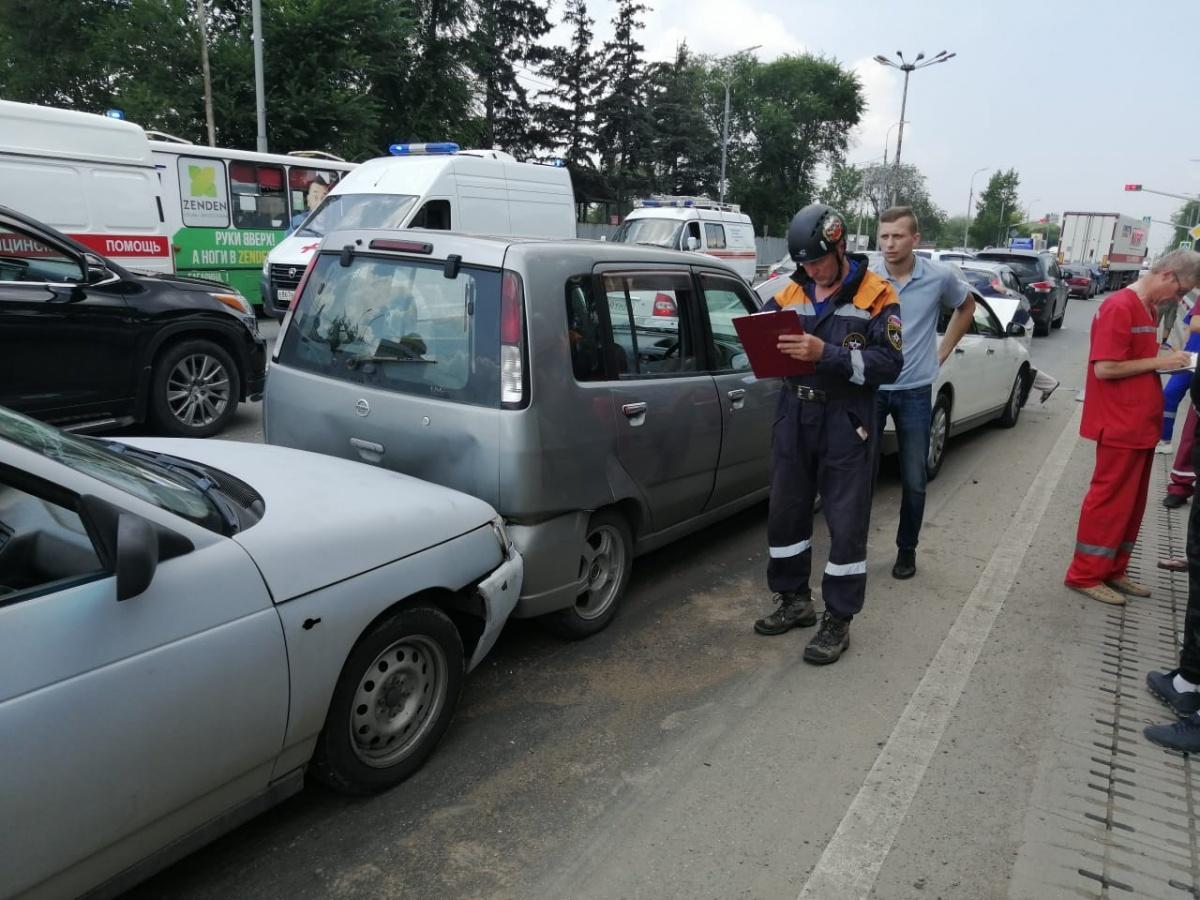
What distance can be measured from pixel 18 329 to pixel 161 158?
29.0 feet

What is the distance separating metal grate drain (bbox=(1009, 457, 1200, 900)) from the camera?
2662 mm

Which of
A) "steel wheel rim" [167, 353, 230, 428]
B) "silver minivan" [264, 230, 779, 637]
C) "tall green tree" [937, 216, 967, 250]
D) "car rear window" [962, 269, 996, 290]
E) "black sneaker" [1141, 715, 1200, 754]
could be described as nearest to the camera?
"black sneaker" [1141, 715, 1200, 754]

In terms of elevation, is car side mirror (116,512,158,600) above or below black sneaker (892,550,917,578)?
above

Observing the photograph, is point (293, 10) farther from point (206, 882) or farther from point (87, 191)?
point (206, 882)

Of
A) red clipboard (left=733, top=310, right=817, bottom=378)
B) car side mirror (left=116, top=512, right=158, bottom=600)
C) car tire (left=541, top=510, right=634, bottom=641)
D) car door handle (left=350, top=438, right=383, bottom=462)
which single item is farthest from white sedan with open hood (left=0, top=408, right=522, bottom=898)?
red clipboard (left=733, top=310, right=817, bottom=378)

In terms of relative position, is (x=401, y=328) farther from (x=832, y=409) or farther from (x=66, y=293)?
(x=66, y=293)

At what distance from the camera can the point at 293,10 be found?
2366 cm

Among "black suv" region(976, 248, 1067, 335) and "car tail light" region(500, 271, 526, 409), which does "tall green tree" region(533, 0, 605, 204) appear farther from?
"car tail light" region(500, 271, 526, 409)

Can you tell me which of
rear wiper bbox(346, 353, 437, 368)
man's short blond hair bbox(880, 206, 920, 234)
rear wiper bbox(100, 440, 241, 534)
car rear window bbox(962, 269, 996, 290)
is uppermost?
man's short blond hair bbox(880, 206, 920, 234)

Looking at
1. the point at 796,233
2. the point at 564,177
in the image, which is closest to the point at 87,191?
the point at 564,177

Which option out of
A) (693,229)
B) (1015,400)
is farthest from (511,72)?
(1015,400)

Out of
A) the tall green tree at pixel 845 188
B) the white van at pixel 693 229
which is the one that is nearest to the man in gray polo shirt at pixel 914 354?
the white van at pixel 693 229

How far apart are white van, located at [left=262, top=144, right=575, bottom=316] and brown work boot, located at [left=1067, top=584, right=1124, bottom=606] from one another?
8518 mm

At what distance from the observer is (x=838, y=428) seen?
3.81m
